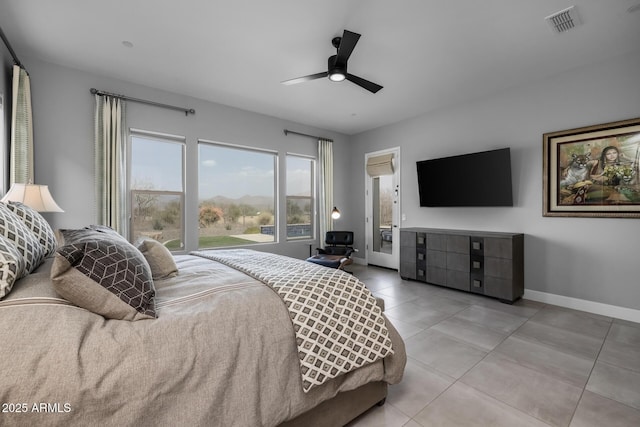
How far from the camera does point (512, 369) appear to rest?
2.12 m

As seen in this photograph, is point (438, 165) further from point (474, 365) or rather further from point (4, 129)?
point (4, 129)

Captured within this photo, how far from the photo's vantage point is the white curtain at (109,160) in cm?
344

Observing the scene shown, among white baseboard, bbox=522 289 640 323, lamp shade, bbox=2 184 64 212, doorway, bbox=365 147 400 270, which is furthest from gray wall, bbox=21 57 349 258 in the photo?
white baseboard, bbox=522 289 640 323

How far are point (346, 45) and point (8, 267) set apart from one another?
2.60 metres

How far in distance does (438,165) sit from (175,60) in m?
3.95

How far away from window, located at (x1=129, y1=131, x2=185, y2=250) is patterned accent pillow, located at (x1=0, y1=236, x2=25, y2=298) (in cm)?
297

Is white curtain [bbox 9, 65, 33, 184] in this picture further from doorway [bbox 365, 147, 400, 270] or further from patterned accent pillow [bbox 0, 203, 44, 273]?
doorway [bbox 365, 147, 400, 270]

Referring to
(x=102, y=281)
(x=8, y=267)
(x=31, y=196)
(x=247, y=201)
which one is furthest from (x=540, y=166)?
(x=31, y=196)

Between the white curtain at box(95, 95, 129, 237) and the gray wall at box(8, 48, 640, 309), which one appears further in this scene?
the white curtain at box(95, 95, 129, 237)

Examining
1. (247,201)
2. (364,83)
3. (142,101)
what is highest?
(142,101)

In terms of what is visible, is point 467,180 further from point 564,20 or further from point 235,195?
point 235,195

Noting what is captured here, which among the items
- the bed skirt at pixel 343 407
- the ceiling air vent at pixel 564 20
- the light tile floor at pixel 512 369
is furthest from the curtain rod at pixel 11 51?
the ceiling air vent at pixel 564 20

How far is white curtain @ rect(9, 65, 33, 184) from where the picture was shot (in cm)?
280

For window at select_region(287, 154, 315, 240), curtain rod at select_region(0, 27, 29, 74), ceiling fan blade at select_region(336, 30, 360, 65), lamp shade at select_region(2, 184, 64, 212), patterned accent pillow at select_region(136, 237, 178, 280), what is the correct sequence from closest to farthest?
patterned accent pillow at select_region(136, 237, 178, 280), ceiling fan blade at select_region(336, 30, 360, 65), lamp shade at select_region(2, 184, 64, 212), curtain rod at select_region(0, 27, 29, 74), window at select_region(287, 154, 315, 240)
